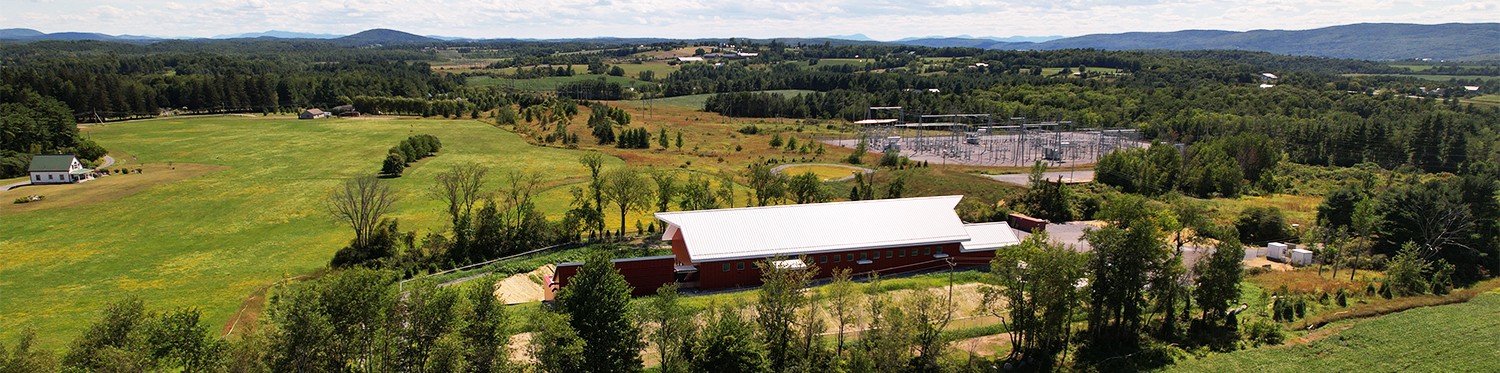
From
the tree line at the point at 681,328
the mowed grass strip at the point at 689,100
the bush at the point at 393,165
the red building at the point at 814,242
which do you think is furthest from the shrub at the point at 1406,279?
the mowed grass strip at the point at 689,100

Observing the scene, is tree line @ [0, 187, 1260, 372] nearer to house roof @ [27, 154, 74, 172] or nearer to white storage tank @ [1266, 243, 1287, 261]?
white storage tank @ [1266, 243, 1287, 261]

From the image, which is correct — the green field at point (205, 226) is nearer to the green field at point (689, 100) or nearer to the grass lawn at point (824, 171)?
the grass lawn at point (824, 171)

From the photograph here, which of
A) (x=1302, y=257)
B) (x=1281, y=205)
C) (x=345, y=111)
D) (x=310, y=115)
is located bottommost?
(x=1281, y=205)

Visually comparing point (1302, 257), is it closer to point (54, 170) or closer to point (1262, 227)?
point (1262, 227)

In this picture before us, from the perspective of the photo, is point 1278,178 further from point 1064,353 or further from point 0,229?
point 0,229

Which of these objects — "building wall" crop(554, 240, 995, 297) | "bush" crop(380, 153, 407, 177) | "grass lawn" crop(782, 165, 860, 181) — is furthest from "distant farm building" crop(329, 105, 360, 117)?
"building wall" crop(554, 240, 995, 297)

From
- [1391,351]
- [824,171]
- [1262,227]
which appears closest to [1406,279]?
[1391,351]

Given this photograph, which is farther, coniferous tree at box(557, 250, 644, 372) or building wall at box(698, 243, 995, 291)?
building wall at box(698, 243, 995, 291)
